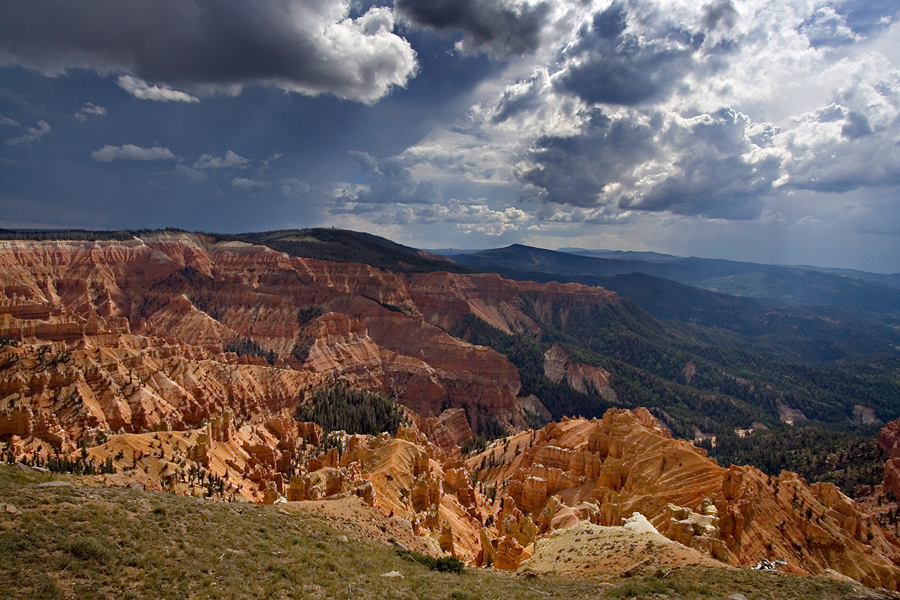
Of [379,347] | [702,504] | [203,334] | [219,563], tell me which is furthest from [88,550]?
[203,334]

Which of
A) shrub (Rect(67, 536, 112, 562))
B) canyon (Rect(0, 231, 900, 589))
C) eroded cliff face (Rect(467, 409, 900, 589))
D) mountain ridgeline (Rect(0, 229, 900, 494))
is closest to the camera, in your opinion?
shrub (Rect(67, 536, 112, 562))

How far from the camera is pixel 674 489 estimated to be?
4362 centimetres

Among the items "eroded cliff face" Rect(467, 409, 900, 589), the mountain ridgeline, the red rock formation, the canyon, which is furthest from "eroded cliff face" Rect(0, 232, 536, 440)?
the red rock formation

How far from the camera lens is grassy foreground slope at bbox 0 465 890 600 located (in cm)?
1412

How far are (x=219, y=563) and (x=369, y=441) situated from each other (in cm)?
4355

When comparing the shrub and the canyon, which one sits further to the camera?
the canyon

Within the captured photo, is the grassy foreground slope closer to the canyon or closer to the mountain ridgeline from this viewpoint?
the canyon

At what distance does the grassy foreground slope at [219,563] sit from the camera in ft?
46.3

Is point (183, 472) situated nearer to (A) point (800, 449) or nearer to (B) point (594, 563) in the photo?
(B) point (594, 563)

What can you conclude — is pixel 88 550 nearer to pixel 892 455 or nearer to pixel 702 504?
pixel 702 504

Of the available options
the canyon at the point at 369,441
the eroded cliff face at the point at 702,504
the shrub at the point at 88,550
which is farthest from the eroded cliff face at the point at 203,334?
the eroded cliff face at the point at 702,504

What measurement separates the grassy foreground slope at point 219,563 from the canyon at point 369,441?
8341 millimetres

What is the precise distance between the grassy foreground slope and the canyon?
27.4 ft

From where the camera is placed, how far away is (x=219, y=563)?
16.9 m
